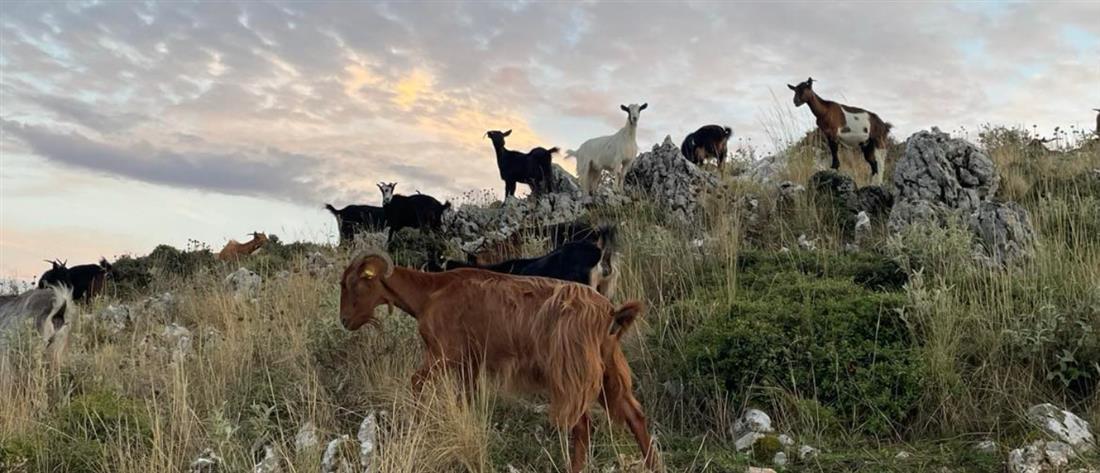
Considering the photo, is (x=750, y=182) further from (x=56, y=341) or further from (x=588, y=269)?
(x=56, y=341)

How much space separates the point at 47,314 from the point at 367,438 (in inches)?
166

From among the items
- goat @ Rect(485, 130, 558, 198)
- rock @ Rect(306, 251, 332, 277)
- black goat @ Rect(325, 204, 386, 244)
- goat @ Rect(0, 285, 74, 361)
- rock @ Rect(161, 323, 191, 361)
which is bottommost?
rock @ Rect(161, 323, 191, 361)

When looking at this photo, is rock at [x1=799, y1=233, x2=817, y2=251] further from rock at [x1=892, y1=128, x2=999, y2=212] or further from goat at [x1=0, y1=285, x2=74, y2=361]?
goat at [x1=0, y1=285, x2=74, y2=361]

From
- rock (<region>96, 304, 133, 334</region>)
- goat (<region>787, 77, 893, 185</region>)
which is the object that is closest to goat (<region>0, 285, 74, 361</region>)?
rock (<region>96, 304, 133, 334</region>)

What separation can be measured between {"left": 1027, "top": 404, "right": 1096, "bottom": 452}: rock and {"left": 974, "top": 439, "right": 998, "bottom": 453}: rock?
0.99 feet

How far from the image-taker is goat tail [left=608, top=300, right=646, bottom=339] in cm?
527

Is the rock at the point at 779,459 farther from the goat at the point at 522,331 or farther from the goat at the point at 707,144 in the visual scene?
the goat at the point at 707,144

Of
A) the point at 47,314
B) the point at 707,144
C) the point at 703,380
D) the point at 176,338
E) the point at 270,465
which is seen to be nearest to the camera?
the point at 270,465

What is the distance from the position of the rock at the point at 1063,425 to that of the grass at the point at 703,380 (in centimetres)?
12

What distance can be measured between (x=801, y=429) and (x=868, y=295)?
1.74 m

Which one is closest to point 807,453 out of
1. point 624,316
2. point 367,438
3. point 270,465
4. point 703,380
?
point 703,380

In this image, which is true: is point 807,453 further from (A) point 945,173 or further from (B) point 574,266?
(A) point 945,173

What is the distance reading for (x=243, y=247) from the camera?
1931cm

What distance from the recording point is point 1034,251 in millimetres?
8633
